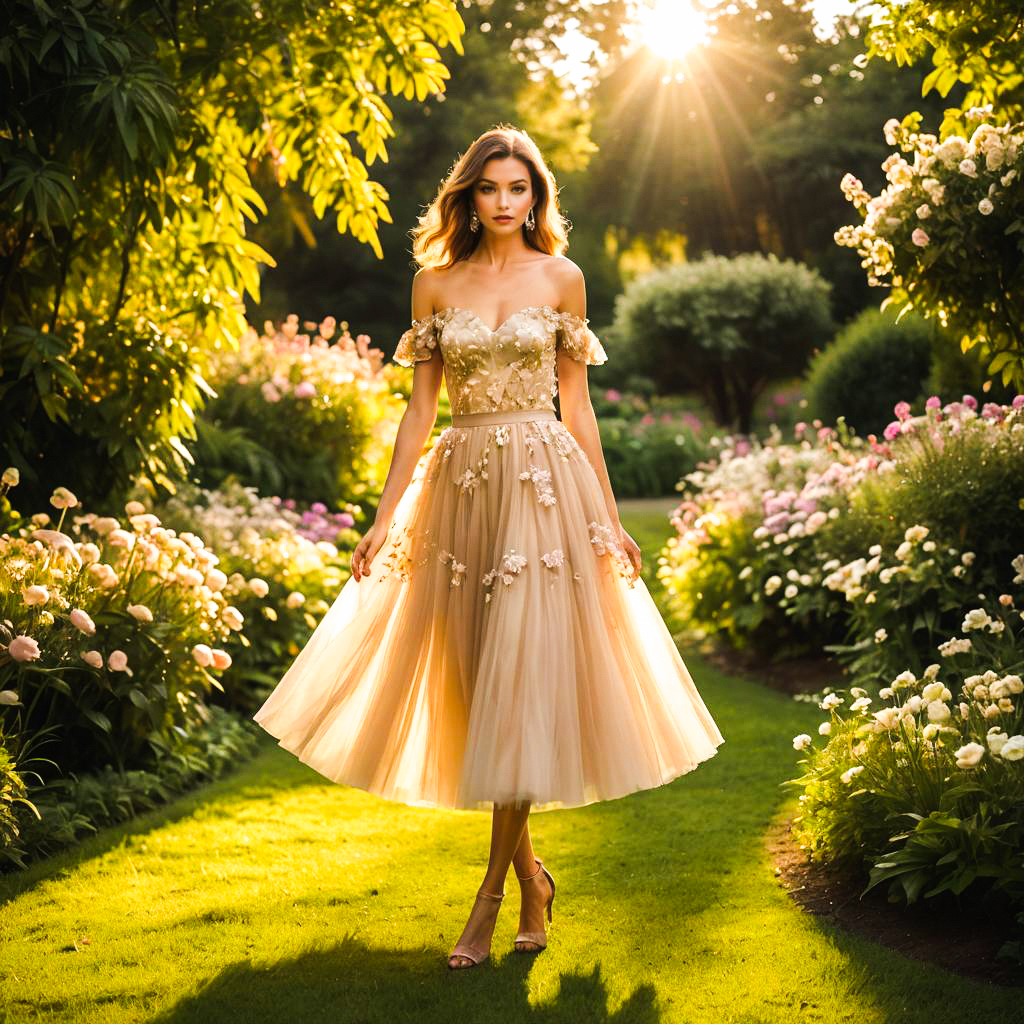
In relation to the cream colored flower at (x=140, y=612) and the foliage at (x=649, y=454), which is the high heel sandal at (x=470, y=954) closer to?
the cream colored flower at (x=140, y=612)

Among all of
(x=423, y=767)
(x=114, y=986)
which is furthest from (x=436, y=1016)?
(x=114, y=986)

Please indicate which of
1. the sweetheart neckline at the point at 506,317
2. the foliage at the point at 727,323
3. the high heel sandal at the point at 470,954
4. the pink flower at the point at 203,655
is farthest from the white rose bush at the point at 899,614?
the foliage at the point at 727,323

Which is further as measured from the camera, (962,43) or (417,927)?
(962,43)

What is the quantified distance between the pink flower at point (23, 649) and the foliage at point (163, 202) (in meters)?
1.28

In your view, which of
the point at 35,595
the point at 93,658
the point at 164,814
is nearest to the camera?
the point at 35,595

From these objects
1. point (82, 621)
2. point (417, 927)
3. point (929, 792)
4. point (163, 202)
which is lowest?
point (417, 927)

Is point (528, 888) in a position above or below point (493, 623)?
below

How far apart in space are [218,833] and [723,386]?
1388 cm

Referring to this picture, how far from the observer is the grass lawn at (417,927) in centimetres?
299

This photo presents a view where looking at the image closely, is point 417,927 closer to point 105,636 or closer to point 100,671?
point 100,671

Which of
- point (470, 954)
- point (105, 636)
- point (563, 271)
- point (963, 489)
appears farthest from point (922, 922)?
point (105, 636)

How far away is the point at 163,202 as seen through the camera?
5570 mm

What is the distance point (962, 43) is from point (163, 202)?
334 centimetres

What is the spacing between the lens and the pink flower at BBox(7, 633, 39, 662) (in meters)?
3.85
